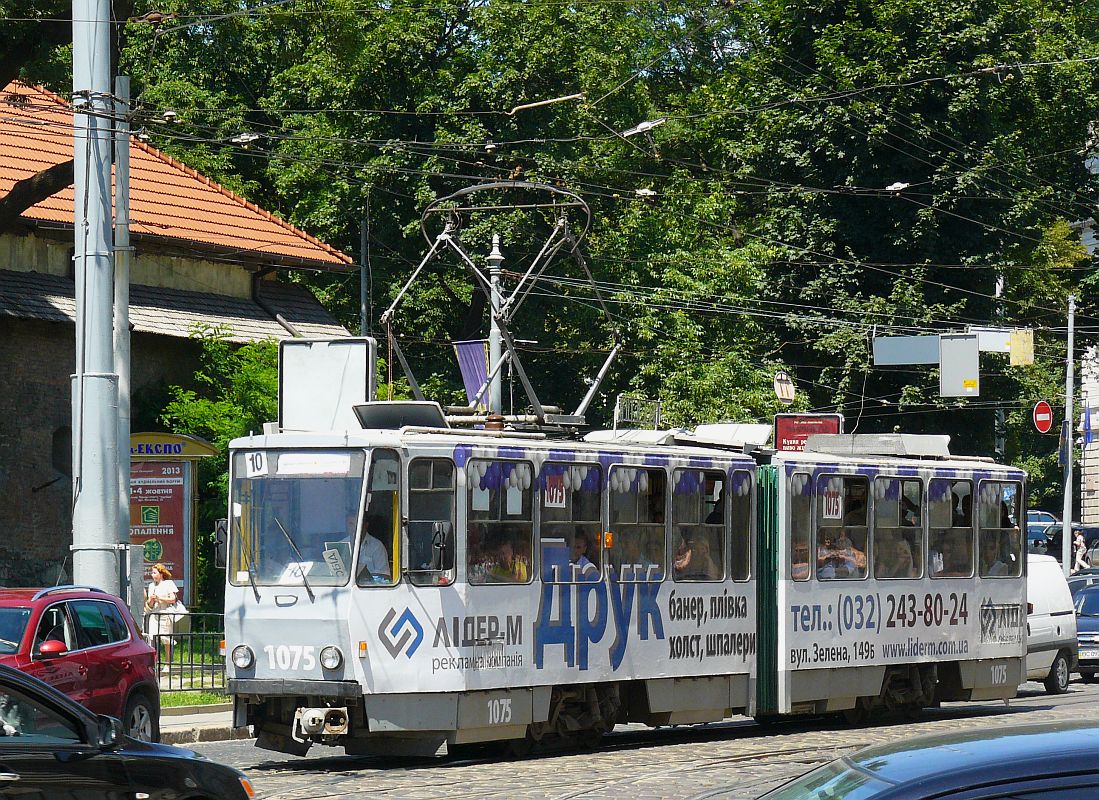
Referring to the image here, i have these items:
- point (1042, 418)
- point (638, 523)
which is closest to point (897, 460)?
point (638, 523)

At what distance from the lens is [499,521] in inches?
607

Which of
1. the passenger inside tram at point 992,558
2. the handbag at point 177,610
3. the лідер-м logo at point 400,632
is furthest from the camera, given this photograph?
the handbag at point 177,610

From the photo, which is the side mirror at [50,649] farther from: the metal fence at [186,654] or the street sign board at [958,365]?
the street sign board at [958,365]

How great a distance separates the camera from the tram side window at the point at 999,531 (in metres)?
20.9

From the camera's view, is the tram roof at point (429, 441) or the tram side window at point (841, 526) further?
the tram side window at point (841, 526)

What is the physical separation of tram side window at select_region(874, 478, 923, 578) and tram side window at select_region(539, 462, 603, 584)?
174 inches

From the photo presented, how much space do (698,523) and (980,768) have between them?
13.8m

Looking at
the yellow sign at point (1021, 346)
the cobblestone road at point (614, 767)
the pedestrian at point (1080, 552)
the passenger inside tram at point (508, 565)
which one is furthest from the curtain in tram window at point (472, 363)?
the pedestrian at point (1080, 552)

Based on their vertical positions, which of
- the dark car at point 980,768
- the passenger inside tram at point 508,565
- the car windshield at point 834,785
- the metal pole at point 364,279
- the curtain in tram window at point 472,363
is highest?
the metal pole at point 364,279

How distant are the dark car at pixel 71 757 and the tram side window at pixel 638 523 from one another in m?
8.67

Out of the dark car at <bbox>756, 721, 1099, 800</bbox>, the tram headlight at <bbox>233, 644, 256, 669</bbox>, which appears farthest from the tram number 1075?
the dark car at <bbox>756, 721, 1099, 800</bbox>

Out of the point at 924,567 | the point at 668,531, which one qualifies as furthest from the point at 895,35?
the point at 668,531

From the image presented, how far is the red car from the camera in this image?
44.4 ft

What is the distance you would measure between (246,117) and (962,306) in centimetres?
1942
